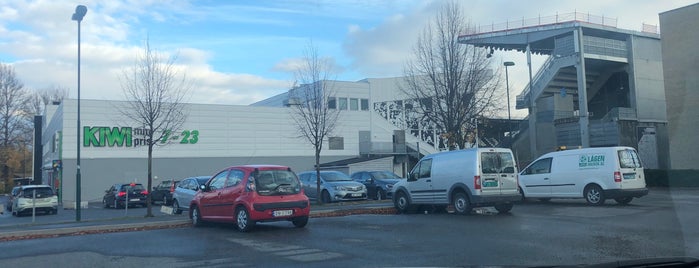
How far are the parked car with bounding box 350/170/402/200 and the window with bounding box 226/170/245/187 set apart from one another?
13.3 m

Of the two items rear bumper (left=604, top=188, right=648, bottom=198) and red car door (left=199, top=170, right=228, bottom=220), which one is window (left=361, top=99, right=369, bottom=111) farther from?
red car door (left=199, top=170, right=228, bottom=220)

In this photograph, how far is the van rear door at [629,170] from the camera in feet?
57.0

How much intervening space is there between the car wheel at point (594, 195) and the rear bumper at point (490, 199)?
3569 mm

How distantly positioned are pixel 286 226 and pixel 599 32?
114 feet

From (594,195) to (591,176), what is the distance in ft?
1.93

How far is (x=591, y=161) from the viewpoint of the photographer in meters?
18.0

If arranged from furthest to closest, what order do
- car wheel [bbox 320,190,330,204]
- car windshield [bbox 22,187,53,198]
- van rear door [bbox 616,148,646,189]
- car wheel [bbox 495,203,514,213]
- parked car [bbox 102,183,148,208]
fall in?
parked car [bbox 102,183,148,208] → car windshield [bbox 22,187,53,198] → car wheel [bbox 320,190,330,204] → van rear door [bbox 616,148,646,189] → car wheel [bbox 495,203,514,213]

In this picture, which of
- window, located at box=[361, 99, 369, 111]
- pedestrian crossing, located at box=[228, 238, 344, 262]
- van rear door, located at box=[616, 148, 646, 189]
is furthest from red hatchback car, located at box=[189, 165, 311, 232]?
window, located at box=[361, 99, 369, 111]

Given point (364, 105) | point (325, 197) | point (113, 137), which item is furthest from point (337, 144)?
point (325, 197)

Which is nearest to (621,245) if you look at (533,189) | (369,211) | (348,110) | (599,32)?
(369,211)

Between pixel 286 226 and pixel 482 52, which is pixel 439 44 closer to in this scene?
pixel 482 52

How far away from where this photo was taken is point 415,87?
77.7ft

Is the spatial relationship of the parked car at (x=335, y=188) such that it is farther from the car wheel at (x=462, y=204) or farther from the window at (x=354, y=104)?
the window at (x=354, y=104)

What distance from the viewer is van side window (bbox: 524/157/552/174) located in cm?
1936
